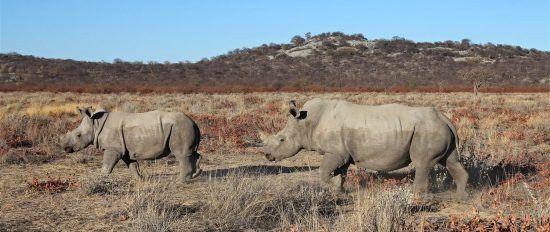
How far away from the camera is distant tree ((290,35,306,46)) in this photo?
93188 mm

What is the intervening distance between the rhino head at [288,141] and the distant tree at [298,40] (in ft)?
279

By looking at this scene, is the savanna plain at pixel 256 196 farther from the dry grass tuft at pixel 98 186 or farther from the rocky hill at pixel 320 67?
the rocky hill at pixel 320 67

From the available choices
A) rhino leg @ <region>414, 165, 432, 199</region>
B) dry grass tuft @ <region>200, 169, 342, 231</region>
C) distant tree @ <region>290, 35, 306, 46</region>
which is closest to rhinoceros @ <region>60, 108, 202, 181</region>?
dry grass tuft @ <region>200, 169, 342, 231</region>

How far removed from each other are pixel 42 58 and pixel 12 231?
2927 inches

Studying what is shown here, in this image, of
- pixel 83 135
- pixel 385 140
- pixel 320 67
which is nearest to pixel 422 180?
pixel 385 140

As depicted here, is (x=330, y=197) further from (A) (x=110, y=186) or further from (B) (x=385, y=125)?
(A) (x=110, y=186)

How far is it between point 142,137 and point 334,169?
9.82 ft

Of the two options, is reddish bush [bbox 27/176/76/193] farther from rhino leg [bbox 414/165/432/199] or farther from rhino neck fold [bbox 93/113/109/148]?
rhino leg [bbox 414/165/432/199]

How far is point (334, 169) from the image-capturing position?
7.68 metres

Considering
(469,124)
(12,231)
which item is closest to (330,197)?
(12,231)

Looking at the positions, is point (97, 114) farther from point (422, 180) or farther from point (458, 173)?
point (458, 173)

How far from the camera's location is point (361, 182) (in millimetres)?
8570

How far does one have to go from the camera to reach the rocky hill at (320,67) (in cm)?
5841

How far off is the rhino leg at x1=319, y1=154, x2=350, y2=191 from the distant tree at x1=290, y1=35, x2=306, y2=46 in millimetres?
85400
